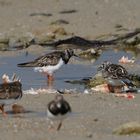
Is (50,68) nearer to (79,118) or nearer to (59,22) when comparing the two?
(79,118)

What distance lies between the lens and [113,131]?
8828 mm

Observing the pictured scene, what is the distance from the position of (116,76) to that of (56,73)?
8.42 ft

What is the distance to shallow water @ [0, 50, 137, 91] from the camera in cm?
1394

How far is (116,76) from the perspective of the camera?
13.2 metres

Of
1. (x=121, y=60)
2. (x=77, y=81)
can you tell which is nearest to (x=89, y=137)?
(x=77, y=81)

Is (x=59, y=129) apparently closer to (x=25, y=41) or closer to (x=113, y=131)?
(x=113, y=131)

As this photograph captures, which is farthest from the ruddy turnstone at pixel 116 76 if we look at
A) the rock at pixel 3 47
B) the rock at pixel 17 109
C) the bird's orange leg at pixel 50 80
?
the rock at pixel 3 47

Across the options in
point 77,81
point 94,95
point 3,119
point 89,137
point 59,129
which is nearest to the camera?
point 89,137

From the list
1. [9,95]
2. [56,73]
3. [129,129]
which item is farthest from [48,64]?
[129,129]

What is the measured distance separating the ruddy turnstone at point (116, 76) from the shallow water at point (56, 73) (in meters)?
0.54

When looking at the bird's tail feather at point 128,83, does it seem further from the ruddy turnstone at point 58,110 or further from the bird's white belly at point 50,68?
the ruddy turnstone at point 58,110

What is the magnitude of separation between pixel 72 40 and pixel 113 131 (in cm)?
1167

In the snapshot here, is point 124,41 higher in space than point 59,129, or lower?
higher

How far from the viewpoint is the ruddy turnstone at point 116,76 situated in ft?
42.6
